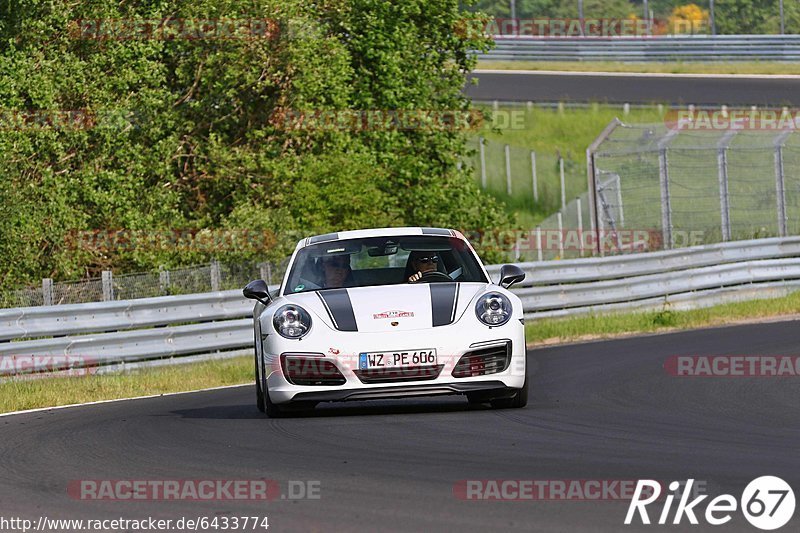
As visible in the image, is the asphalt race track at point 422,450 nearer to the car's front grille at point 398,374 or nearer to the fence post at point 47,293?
the car's front grille at point 398,374

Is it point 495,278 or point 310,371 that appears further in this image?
point 495,278

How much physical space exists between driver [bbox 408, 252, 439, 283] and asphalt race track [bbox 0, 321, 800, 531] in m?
0.94

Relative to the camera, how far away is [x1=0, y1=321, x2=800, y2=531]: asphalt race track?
19.9 ft

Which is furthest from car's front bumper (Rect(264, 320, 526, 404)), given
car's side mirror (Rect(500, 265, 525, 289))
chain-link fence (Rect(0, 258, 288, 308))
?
chain-link fence (Rect(0, 258, 288, 308))

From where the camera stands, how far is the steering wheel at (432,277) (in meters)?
10.6

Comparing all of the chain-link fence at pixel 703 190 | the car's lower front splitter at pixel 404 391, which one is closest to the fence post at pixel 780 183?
the chain-link fence at pixel 703 190

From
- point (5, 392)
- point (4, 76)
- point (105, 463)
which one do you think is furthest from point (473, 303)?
point (4, 76)

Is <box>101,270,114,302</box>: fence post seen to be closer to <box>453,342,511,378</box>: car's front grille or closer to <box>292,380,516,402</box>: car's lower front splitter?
<box>292,380,516,402</box>: car's lower front splitter

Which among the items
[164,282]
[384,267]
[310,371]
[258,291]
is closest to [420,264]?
[384,267]

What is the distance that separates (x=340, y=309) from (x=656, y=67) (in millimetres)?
37999

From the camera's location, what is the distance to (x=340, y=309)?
9.89 meters

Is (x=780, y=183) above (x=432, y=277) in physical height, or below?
below

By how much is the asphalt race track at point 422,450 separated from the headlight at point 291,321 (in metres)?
0.58

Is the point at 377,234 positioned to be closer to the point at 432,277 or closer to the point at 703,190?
the point at 432,277
